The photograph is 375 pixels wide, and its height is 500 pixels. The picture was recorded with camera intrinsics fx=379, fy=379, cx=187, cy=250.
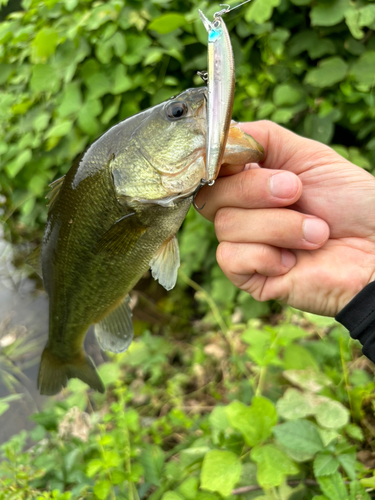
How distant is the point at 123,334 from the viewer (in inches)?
52.2

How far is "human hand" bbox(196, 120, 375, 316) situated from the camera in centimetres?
112

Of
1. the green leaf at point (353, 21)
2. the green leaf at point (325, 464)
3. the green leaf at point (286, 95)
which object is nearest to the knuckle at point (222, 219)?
the green leaf at point (325, 464)

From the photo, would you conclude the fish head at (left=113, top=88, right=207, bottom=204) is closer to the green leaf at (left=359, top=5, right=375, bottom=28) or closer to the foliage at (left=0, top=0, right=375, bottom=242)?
the foliage at (left=0, top=0, right=375, bottom=242)

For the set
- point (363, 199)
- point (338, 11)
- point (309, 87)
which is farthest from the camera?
point (309, 87)

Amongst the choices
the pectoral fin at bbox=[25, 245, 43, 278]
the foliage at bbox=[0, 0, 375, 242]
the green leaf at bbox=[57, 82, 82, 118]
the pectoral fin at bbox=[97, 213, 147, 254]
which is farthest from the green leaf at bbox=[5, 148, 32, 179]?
the pectoral fin at bbox=[97, 213, 147, 254]

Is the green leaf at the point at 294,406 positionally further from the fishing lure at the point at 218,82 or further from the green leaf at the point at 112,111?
the green leaf at the point at 112,111

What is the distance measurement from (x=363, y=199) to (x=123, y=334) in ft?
2.97

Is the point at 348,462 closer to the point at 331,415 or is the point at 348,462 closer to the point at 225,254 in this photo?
the point at 331,415

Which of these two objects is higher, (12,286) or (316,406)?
(316,406)

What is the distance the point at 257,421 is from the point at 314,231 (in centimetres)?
58

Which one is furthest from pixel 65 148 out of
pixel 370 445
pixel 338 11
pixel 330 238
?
pixel 370 445

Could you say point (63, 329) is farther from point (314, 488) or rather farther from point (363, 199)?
point (363, 199)

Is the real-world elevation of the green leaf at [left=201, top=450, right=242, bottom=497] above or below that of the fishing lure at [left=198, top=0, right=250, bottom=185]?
below

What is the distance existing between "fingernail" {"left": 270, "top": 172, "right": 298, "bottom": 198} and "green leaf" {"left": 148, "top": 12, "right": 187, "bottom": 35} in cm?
136
